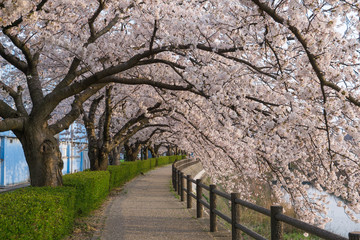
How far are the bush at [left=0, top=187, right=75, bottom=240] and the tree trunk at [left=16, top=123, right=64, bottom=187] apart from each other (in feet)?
4.09

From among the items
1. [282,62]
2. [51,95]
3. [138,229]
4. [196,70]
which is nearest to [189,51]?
[196,70]

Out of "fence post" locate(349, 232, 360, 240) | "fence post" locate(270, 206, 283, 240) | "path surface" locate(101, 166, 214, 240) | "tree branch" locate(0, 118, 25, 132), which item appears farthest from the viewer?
"path surface" locate(101, 166, 214, 240)

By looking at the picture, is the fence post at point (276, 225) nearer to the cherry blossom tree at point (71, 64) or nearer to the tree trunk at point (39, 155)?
the cherry blossom tree at point (71, 64)

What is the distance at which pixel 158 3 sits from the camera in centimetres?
721

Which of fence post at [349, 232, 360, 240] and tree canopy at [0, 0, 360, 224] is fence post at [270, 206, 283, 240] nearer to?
tree canopy at [0, 0, 360, 224]

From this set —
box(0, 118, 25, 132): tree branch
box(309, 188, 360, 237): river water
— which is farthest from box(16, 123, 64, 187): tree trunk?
box(309, 188, 360, 237): river water

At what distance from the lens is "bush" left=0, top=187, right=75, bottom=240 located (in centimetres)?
498

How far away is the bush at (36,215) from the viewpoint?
196 inches

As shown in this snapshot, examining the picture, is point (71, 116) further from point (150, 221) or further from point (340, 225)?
point (340, 225)

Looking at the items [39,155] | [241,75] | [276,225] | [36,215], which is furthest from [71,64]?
[276,225]

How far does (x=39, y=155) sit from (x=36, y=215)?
125 inches

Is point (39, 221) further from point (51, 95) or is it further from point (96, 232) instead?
point (51, 95)

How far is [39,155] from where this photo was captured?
27.3 feet

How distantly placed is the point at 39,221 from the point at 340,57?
5.24 m
